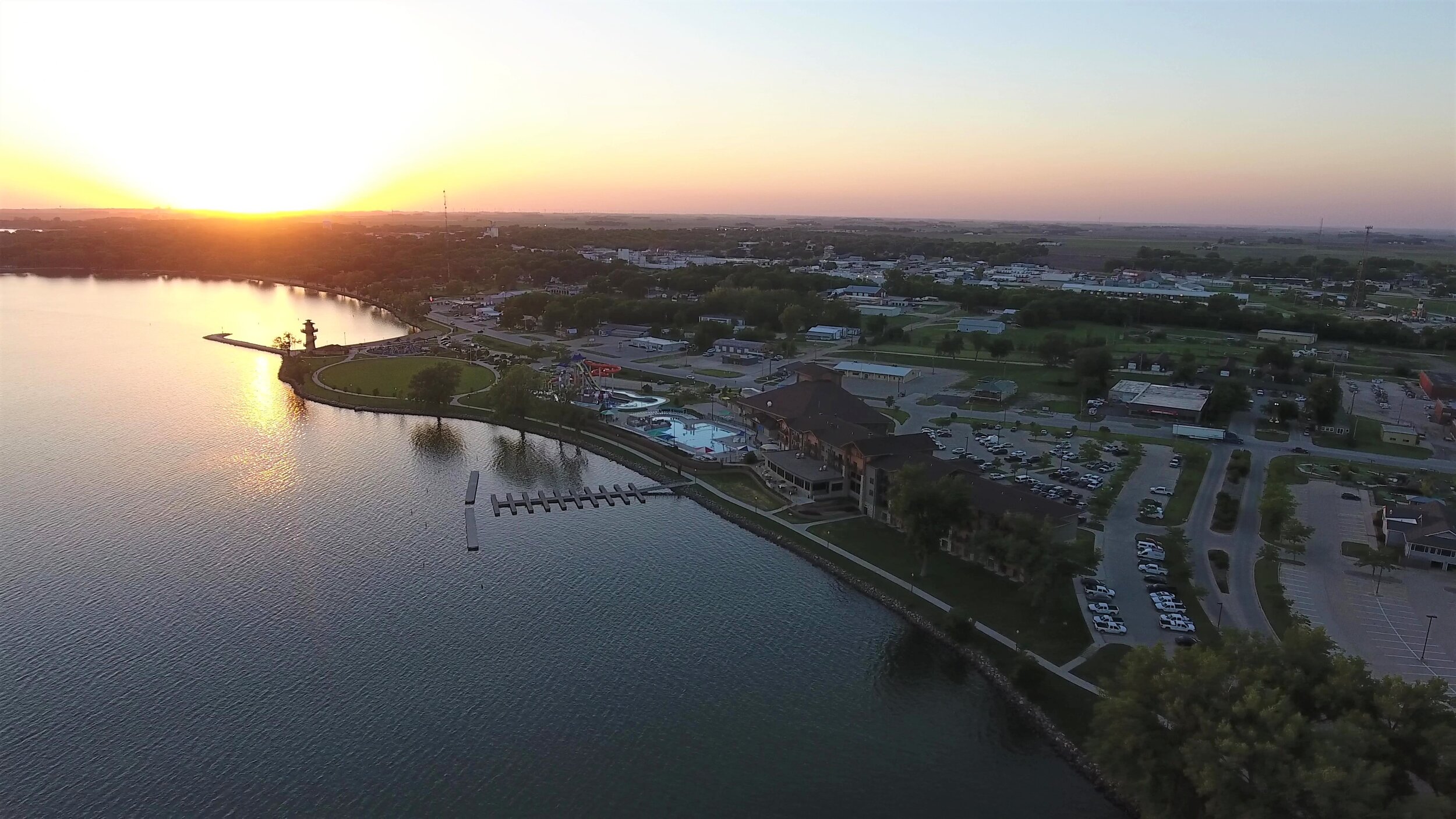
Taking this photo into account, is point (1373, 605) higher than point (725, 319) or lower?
lower

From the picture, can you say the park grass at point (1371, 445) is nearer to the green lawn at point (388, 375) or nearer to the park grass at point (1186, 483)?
the park grass at point (1186, 483)

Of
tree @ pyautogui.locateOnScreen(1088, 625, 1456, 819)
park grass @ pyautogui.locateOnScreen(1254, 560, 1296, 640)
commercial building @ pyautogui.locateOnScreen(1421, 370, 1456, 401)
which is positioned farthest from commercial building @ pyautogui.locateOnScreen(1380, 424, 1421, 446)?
tree @ pyautogui.locateOnScreen(1088, 625, 1456, 819)

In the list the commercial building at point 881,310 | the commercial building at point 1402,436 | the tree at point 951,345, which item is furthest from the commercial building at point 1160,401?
the commercial building at point 881,310

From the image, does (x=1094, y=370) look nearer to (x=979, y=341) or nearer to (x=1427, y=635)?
(x=979, y=341)

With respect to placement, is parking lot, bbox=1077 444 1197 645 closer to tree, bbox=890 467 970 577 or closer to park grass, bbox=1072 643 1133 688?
park grass, bbox=1072 643 1133 688

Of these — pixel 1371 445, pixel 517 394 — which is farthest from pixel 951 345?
pixel 517 394
